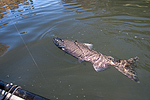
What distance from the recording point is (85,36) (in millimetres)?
5492

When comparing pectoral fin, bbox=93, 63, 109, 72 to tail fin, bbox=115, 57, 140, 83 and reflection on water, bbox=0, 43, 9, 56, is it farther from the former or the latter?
reflection on water, bbox=0, 43, 9, 56

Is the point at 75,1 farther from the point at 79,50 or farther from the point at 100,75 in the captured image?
the point at 100,75

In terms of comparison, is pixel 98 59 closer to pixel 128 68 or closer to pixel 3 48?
pixel 128 68

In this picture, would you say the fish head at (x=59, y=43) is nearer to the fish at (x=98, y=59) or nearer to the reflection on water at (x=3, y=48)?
the fish at (x=98, y=59)

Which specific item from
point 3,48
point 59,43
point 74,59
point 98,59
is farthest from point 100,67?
point 3,48

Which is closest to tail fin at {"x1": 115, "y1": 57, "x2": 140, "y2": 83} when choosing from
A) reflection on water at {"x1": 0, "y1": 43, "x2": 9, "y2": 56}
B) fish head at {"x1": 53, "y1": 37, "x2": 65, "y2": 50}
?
fish head at {"x1": 53, "y1": 37, "x2": 65, "y2": 50}

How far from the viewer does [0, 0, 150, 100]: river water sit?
3221 millimetres

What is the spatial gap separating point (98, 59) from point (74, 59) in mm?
940

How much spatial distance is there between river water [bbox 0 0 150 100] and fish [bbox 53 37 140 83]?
17cm

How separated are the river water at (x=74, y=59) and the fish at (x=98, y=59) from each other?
166 mm

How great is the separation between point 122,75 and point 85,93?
1338 mm

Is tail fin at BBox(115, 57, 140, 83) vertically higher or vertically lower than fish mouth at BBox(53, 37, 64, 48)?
lower

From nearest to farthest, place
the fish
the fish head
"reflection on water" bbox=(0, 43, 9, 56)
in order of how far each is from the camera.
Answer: the fish
the fish head
"reflection on water" bbox=(0, 43, 9, 56)

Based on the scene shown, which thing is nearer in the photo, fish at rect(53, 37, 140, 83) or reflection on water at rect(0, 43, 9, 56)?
fish at rect(53, 37, 140, 83)
